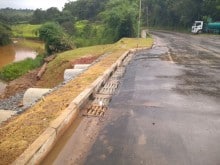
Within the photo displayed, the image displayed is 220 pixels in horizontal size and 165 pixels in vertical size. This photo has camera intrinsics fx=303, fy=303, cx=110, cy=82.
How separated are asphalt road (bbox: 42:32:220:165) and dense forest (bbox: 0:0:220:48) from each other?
98.3ft

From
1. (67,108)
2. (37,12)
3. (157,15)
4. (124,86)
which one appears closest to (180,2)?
(157,15)

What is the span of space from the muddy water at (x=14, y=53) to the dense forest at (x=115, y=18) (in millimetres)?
3369

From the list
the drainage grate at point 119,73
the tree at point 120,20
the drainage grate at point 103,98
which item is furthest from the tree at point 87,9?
the drainage grate at point 103,98

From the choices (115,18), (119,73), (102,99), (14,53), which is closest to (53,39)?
(115,18)

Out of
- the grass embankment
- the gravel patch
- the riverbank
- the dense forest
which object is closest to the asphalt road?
the grass embankment

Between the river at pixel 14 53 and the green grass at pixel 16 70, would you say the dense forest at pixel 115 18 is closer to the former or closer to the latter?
the river at pixel 14 53

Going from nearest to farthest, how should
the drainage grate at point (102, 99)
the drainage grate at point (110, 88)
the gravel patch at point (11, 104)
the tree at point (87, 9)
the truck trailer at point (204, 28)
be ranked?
the drainage grate at point (102, 99) < the drainage grate at point (110, 88) < the gravel patch at point (11, 104) < the truck trailer at point (204, 28) < the tree at point (87, 9)

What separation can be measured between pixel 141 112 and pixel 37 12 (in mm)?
109938

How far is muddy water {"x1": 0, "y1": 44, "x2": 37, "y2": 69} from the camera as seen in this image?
176 ft

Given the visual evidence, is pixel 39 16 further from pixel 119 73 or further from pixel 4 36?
pixel 119 73

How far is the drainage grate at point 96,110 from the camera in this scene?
313 inches

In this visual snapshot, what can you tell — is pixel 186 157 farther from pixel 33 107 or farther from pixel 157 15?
pixel 157 15

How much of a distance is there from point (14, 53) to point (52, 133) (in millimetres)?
58160

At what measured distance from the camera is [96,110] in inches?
324
